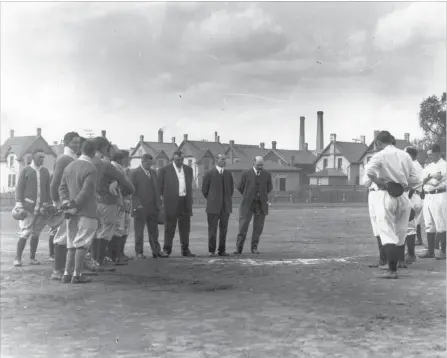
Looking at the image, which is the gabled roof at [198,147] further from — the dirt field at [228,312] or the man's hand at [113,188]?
the dirt field at [228,312]

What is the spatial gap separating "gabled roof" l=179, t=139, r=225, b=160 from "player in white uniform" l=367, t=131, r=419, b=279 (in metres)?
63.6

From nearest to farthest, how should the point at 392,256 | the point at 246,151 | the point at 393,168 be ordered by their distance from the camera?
the point at 392,256 → the point at 393,168 → the point at 246,151

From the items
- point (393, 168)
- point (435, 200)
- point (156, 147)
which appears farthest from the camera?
point (156, 147)

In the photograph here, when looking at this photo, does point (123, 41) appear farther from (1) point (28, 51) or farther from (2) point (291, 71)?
(2) point (291, 71)

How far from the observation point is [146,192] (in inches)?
440

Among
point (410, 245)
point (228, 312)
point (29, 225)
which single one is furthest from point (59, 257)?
point (410, 245)

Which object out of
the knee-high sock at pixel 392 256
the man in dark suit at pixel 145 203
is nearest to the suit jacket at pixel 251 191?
the man in dark suit at pixel 145 203

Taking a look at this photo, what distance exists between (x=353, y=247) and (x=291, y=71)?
14.2 ft

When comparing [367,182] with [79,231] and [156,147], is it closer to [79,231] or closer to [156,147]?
[79,231]

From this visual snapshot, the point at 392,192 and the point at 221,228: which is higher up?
the point at 392,192

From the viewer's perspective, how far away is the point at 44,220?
1009 cm

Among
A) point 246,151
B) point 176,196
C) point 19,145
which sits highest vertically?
point 246,151

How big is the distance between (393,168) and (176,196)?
462 cm

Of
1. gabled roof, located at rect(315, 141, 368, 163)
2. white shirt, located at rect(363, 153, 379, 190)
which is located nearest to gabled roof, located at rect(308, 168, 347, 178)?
gabled roof, located at rect(315, 141, 368, 163)
